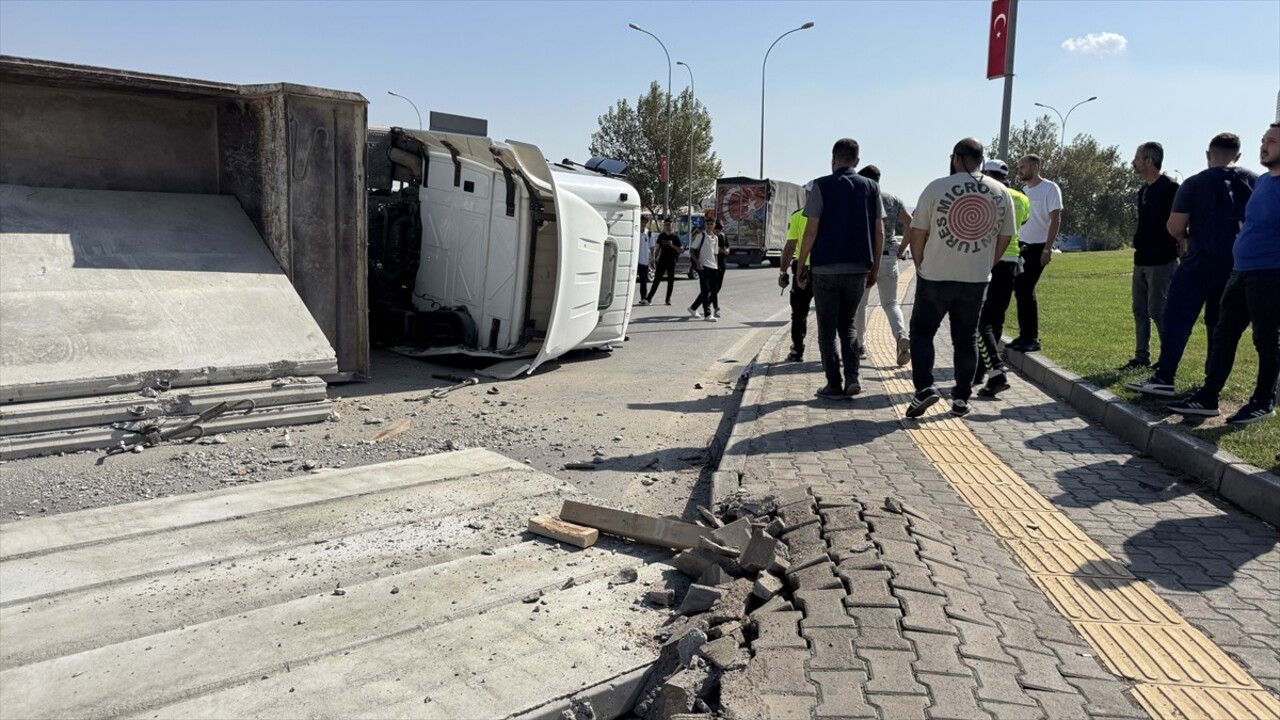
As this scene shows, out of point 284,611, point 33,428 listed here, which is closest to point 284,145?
point 33,428

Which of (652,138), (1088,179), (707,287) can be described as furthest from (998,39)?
(1088,179)

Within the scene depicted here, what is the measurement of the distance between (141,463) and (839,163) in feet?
17.7

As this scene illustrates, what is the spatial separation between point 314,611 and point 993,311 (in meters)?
6.21

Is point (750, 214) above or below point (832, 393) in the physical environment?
above

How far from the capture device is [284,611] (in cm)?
359

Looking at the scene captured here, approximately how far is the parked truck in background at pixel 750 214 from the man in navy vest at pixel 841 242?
28781 mm

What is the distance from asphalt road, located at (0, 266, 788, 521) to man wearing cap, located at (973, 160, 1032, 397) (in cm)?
217

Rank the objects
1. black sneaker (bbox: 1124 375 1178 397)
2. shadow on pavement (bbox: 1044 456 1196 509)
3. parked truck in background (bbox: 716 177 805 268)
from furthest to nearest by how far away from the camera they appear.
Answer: parked truck in background (bbox: 716 177 805 268) → black sneaker (bbox: 1124 375 1178 397) → shadow on pavement (bbox: 1044 456 1196 509)

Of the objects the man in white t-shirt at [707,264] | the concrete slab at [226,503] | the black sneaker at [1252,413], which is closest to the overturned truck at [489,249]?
the concrete slab at [226,503]

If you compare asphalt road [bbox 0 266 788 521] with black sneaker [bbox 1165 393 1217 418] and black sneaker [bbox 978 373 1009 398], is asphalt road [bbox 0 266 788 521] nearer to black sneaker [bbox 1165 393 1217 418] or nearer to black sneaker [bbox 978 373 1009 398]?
black sneaker [bbox 978 373 1009 398]

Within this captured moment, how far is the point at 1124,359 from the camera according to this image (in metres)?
8.59

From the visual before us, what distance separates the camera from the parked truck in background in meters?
36.2

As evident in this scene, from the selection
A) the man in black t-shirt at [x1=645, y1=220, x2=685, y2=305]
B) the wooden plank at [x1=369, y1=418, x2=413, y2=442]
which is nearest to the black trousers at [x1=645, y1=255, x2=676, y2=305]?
the man in black t-shirt at [x1=645, y1=220, x2=685, y2=305]

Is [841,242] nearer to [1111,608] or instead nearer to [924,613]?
[1111,608]
